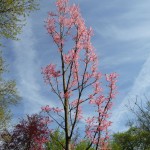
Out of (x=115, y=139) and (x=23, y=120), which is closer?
(x=23, y=120)

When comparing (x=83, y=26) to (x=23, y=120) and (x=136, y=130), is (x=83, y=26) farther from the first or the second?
(x=136, y=130)

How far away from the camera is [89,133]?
39.1 feet

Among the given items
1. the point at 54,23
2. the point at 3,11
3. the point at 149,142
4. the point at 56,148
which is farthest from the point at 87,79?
the point at 149,142

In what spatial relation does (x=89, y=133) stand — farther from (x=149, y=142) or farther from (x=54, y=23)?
(x=149, y=142)

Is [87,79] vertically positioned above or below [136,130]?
below

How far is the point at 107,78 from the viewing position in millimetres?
11828

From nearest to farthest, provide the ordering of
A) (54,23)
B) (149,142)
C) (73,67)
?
1. (73,67)
2. (54,23)
3. (149,142)

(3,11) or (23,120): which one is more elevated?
(3,11)

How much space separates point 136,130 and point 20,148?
42.9m

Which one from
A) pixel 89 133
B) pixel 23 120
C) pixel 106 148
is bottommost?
pixel 106 148

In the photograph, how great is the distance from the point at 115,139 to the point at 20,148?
142 feet

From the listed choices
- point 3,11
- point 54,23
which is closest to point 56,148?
point 3,11

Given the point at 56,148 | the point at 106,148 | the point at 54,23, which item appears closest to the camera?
the point at 106,148

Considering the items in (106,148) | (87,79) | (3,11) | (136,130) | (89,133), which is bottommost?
(106,148)
